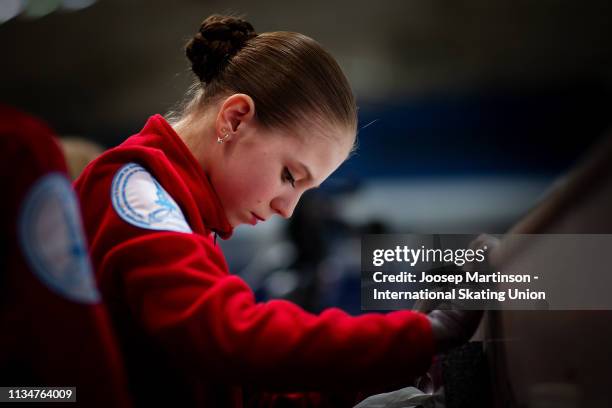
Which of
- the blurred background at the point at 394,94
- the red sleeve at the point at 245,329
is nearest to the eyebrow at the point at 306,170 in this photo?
the red sleeve at the point at 245,329

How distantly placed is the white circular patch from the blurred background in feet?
4.24

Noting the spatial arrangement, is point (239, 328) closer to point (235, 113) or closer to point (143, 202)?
point (143, 202)

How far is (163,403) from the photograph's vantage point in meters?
0.58

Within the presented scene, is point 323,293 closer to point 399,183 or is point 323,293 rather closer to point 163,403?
point 399,183

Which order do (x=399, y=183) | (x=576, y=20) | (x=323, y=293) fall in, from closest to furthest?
1. (x=576, y=20)
2. (x=323, y=293)
3. (x=399, y=183)

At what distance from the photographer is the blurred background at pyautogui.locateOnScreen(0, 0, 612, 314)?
6.59 ft

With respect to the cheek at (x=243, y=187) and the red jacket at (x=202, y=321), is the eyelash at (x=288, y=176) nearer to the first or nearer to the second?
the cheek at (x=243, y=187)

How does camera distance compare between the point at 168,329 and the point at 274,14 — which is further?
the point at 274,14

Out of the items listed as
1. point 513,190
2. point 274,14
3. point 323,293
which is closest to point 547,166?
point 513,190

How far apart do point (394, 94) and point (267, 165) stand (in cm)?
235

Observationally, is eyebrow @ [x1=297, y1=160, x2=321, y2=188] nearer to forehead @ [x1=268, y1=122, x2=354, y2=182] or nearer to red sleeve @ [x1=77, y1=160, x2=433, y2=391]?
forehead @ [x1=268, y1=122, x2=354, y2=182]

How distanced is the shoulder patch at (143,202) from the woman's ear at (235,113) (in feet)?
0.46

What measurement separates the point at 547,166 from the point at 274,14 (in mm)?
1180

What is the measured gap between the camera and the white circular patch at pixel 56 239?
420 mm
